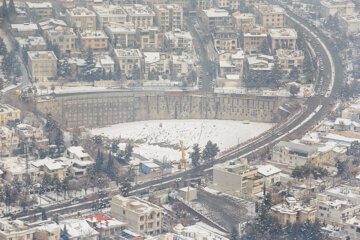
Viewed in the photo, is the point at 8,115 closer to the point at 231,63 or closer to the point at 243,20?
the point at 231,63

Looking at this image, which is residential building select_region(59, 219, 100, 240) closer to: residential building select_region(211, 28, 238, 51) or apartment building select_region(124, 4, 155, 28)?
residential building select_region(211, 28, 238, 51)

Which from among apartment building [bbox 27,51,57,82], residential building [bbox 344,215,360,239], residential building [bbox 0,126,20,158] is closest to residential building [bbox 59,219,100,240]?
residential building [bbox 344,215,360,239]

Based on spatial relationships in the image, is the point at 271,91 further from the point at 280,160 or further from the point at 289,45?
the point at 280,160

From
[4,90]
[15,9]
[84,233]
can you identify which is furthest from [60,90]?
[84,233]

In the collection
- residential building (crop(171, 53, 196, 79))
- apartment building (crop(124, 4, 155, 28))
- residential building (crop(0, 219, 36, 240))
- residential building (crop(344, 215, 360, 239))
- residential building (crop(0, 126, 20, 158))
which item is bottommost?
residential building (crop(344, 215, 360, 239))

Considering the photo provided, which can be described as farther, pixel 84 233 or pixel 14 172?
pixel 14 172

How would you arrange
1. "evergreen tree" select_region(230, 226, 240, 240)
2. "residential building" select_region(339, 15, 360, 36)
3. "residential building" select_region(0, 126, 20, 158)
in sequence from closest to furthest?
"evergreen tree" select_region(230, 226, 240, 240) < "residential building" select_region(0, 126, 20, 158) < "residential building" select_region(339, 15, 360, 36)

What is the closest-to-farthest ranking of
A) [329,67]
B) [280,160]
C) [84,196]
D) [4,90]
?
[84,196] < [280,160] < [4,90] < [329,67]
